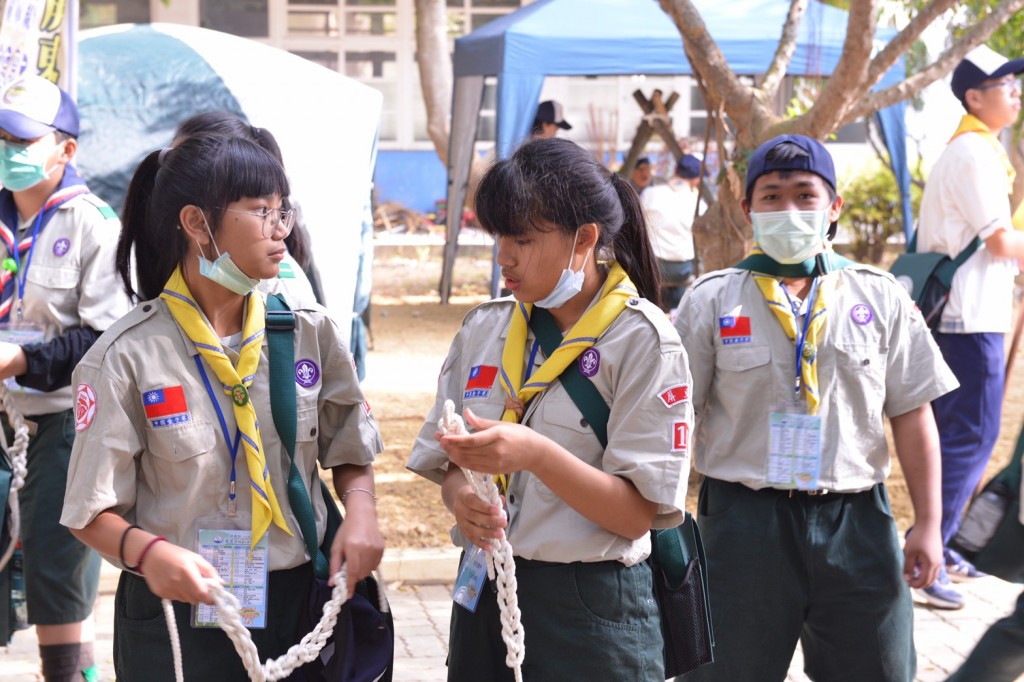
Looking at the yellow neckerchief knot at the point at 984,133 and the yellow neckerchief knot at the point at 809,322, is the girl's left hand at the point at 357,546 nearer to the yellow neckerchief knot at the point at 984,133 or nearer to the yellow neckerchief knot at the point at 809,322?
the yellow neckerchief knot at the point at 809,322

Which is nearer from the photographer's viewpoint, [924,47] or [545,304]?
[545,304]

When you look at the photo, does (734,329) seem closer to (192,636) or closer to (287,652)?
(287,652)

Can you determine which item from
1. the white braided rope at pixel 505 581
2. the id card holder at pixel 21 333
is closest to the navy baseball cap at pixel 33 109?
the id card holder at pixel 21 333

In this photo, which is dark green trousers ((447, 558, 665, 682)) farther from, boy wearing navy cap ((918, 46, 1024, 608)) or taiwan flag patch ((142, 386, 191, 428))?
boy wearing navy cap ((918, 46, 1024, 608))

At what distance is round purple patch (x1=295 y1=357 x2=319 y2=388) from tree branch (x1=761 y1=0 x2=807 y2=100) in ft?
15.6

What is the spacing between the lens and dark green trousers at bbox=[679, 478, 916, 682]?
3.26 m

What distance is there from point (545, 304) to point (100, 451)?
922mm

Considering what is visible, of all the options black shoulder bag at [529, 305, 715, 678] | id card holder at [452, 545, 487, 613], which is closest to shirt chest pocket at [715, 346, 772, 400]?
black shoulder bag at [529, 305, 715, 678]

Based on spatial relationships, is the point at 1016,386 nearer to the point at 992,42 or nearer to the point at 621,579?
the point at 992,42

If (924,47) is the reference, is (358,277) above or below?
below

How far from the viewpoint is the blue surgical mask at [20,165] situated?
4047 millimetres

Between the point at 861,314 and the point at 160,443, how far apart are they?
1.86 metres

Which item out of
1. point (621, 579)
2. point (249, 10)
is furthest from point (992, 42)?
point (249, 10)

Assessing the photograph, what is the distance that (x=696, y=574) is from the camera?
2.74 metres
